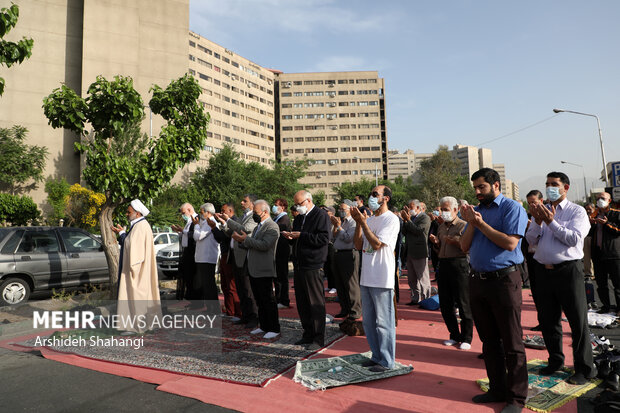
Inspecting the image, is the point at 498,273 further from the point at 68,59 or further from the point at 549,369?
the point at 68,59

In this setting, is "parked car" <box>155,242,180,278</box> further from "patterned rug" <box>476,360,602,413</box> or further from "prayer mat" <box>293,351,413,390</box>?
"patterned rug" <box>476,360,602,413</box>

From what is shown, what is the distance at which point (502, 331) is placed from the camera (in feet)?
11.2

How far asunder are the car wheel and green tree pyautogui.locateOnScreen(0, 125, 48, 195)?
44047 mm

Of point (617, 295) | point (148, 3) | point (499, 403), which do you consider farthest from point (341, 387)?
point (148, 3)

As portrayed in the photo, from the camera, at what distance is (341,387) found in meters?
Answer: 3.93

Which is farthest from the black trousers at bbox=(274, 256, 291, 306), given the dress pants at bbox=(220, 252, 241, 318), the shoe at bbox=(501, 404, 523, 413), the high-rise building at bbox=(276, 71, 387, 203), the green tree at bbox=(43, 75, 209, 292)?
the high-rise building at bbox=(276, 71, 387, 203)

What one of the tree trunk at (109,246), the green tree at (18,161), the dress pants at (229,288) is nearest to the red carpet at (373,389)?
the dress pants at (229,288)

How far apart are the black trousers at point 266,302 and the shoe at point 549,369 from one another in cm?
339

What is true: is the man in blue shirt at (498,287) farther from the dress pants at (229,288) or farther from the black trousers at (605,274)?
the dress pants at (229,288)

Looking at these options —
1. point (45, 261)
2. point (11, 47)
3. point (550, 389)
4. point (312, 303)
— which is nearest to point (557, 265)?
point (550, 389)

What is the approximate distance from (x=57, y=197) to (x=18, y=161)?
731cm

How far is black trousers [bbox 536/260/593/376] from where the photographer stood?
3941mm

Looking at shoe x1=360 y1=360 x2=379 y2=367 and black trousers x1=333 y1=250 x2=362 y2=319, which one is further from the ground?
black trousers x1=333 y1=250 x2=362 y2=319

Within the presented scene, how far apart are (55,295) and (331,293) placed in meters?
6.23
